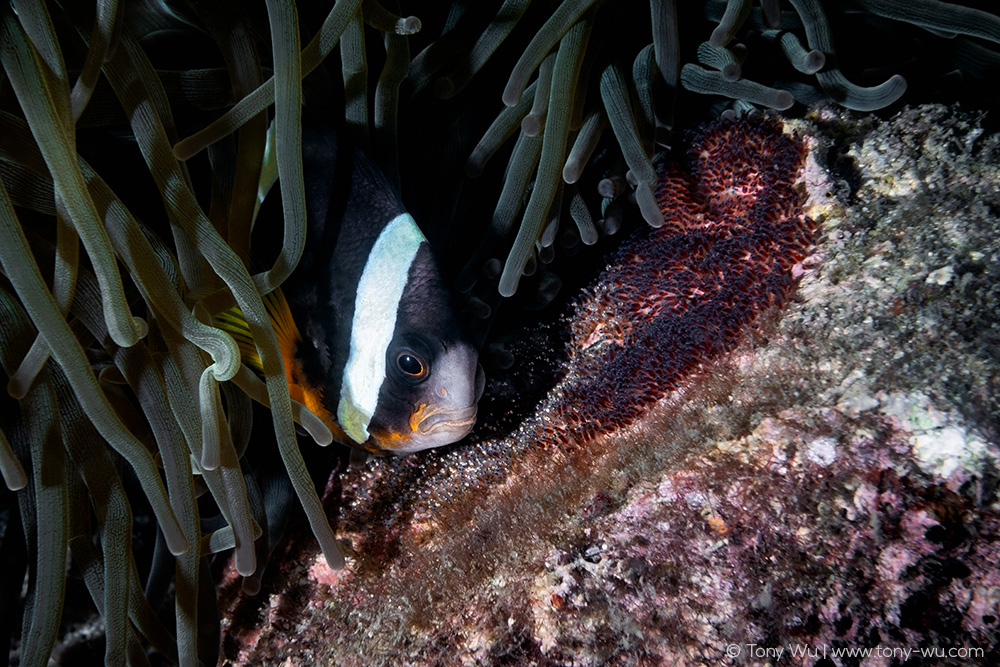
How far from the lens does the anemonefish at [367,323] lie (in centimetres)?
143

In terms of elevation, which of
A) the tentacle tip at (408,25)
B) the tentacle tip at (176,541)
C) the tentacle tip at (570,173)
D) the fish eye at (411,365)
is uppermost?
the tentacle tip at (408,25)

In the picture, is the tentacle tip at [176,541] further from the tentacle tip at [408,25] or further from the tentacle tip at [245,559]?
the tentacle tip at [408,25]

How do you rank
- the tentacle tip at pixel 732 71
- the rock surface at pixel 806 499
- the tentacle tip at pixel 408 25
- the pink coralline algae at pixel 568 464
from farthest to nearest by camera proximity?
the tentacle tip at pixel 732 71 < the tentacle tip at pixel 408 25 < the pink coralline algae at pixel 568 464 < the rock surface at pixel 806 499

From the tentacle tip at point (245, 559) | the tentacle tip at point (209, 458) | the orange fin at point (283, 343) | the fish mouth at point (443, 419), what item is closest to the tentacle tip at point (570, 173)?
the fish mouth at point (443, 419)

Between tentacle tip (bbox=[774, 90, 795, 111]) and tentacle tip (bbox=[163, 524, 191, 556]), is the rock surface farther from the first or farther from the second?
tentacle tip (bbox=[163, 524, 191, 556])

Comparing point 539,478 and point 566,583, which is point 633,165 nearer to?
point 539,478

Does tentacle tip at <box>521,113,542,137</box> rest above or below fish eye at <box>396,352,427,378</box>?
above

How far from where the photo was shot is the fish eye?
1.44m

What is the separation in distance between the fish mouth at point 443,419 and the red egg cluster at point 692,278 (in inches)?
8.4

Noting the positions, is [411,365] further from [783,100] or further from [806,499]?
[783,100]

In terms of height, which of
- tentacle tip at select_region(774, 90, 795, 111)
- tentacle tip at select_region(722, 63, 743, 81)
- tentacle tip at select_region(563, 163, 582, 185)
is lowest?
tentacle tip at select_region(563, 163, 582, 185)

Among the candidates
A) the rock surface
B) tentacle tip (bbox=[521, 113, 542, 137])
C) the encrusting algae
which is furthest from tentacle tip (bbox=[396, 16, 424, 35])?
the rock surface

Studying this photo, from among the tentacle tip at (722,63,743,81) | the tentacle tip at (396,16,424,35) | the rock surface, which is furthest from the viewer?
the tentacle tip at (722,63,743,81)

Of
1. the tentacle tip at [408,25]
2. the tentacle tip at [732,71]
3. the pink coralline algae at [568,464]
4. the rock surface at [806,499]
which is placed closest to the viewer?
the rock surface at [806,499]
